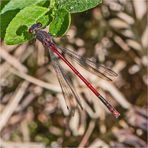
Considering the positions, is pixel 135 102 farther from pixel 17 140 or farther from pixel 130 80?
pixel 17 140

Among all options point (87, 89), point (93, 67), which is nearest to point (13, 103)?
point (87, 89)

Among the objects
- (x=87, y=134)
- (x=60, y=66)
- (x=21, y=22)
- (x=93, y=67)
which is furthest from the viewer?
(x=87, y=134)

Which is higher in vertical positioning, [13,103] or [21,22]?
[21,22]

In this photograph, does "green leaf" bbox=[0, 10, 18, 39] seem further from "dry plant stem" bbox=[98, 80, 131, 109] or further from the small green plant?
"dry plant stem" bbox=[98, 80, 131, 109]

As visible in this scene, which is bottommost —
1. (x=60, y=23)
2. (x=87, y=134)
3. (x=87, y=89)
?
(x=87, y=134)

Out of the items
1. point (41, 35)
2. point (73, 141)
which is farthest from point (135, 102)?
point (41, 35)

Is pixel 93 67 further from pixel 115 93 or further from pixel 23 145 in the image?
pixel 23 145

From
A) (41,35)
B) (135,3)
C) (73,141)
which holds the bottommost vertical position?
(73,141)
